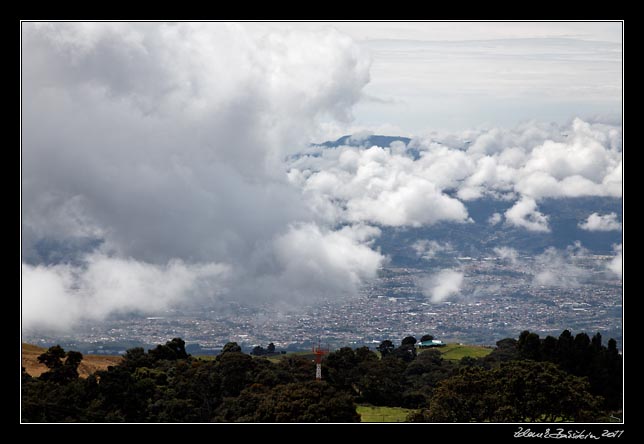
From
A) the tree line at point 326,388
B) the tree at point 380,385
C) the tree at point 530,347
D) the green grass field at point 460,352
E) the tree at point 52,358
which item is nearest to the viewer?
the tree line at point 326,388

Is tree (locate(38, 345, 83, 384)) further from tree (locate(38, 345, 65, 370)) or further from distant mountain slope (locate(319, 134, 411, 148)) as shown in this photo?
distant mountain slope (locate(319, 134, 411, 148))

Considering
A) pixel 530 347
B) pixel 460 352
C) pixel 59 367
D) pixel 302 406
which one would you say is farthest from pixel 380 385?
pixel 460 352

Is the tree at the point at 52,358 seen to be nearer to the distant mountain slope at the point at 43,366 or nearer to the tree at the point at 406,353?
the distant mountain slope at the point at 43,366

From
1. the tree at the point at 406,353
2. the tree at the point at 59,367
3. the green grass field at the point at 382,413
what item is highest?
the tree at the point at 59,367

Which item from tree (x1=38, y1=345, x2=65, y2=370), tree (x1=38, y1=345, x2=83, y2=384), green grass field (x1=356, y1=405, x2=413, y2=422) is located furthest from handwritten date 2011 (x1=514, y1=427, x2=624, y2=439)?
tree (x1=38, y1=345, x2=65, y2=370)

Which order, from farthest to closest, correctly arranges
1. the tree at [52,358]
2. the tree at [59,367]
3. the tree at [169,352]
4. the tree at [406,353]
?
1. the tree at [406,353]
2. the tree at [169,352]
3. the tree at [52,358]
4. the tree at [59,367]

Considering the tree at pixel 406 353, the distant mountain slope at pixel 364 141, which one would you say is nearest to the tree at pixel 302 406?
the tree at pixel 406 353
